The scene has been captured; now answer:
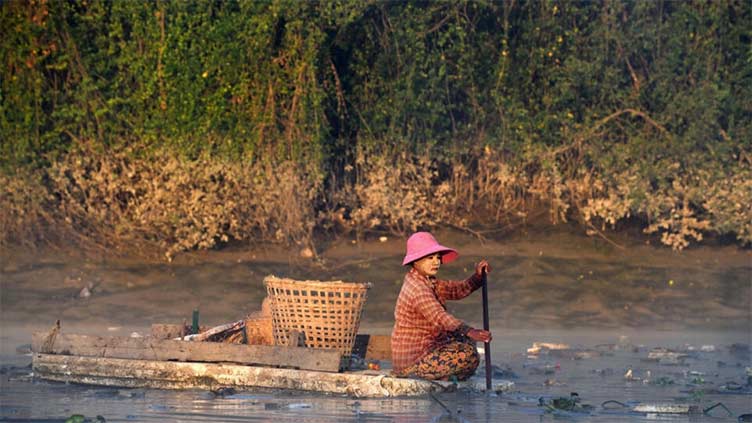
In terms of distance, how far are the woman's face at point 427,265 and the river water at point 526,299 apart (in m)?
1.49

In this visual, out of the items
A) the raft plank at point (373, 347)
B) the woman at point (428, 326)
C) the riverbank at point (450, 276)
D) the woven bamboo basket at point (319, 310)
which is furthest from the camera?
the riverbank at point (450, 276)

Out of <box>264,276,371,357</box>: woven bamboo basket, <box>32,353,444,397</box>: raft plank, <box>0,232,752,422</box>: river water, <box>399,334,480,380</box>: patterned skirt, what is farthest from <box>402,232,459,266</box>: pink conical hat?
<box>0,232,752,422</box>: river water

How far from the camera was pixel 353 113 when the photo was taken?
1733 cm

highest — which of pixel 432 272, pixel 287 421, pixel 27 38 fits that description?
pixel 27 38

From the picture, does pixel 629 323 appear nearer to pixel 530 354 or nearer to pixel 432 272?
pixel 530 354

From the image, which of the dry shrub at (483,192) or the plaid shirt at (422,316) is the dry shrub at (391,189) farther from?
the plaid shirt at (422,316)

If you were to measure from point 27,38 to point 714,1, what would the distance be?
878cm

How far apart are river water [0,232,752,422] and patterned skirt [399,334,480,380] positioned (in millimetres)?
877

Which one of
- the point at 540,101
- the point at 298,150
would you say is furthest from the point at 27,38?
the point at 540,101

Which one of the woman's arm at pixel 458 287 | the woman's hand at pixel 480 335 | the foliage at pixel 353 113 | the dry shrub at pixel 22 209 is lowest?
the woman's hand at pixel 480 335

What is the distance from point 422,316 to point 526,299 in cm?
608

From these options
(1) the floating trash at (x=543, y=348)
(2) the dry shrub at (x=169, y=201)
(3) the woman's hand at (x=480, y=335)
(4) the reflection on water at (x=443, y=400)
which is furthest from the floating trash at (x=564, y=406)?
(2) the dry shrub at (x=169, y=201)

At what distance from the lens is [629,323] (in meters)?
15.5

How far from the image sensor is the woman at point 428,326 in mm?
10078
